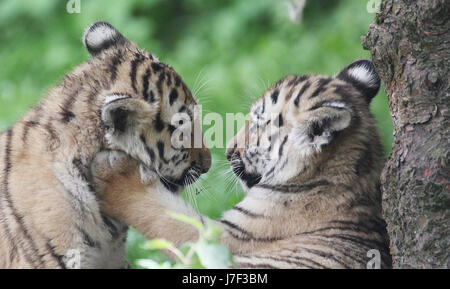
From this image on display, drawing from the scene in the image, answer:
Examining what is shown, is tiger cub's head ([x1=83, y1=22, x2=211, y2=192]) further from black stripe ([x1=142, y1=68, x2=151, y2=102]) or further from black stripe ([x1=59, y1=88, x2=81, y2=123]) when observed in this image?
black stripe ([x1=59, y1=88, x2=81, y2=123])

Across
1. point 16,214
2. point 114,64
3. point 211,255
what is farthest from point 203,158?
point 211,255

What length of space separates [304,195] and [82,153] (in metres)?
1.25

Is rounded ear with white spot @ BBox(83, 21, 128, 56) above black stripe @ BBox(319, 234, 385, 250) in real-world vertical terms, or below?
above

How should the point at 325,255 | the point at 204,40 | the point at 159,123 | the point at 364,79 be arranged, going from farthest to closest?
the point at 204,40, the point at 364,79, the point at 159,123, the point at 325,255

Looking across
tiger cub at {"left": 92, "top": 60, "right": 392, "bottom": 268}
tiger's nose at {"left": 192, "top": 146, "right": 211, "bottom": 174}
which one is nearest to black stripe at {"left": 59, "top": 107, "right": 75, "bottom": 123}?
tiger cub at {"left": 92, "top": 60, "right": 392, "bottom": 268}

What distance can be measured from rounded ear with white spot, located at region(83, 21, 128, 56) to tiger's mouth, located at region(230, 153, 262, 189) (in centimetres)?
98

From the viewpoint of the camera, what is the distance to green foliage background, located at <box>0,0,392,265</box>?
8.52 metres

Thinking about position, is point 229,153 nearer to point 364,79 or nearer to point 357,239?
point 364,79

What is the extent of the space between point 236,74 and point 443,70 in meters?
4.93

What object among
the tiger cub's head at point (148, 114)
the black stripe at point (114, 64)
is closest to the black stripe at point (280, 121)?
the tiger cub's head at point (148, 114)

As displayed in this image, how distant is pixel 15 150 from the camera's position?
15.1ft

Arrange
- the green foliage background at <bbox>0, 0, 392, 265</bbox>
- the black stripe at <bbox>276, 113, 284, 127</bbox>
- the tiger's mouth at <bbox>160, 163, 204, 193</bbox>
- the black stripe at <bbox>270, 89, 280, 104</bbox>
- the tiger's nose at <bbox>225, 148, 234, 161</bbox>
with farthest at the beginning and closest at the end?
the green foliage background at <bbox>0, 0, 392, 265</bbox>, the tiger's nose at <bbox>225, 148, 234, 161</bbox>, the black stripe at <bbox>270, 89, 280, 104</bbox>, the black stripe at <bbox>276, 113, 284, 127</bbox>, the tiger's mouth at <bbox>160, 163, 204, 193</bbox>

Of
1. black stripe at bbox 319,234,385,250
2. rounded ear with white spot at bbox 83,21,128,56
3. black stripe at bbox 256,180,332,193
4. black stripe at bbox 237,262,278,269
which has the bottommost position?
black stripe at bbox 237,262,278,269

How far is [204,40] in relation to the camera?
10812 millimetres
